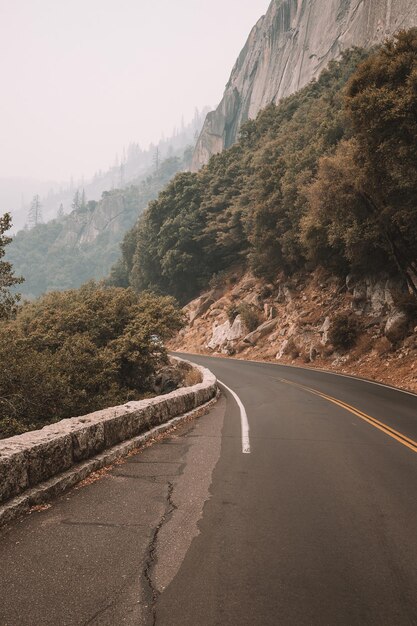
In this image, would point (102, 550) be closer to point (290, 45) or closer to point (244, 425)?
point (244, 425)

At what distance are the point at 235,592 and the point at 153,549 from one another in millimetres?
918

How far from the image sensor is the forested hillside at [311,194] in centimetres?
1503

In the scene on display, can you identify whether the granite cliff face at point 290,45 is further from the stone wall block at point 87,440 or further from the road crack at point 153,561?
the road crack at point 153,561

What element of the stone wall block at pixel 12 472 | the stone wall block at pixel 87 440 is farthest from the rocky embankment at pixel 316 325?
the stone wall block at pixel 12 472

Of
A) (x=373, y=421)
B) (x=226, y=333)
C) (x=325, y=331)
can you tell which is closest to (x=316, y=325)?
(x=325, y=331)

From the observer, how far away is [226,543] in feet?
12.2

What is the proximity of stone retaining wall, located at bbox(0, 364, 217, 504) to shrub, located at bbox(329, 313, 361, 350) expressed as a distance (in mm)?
18324

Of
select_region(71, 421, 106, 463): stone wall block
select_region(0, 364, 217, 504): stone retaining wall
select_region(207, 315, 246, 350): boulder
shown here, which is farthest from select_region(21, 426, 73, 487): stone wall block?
select_region(207, 315, 246, 350): boulder

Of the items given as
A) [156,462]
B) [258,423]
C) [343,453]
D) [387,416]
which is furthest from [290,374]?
[156,462]

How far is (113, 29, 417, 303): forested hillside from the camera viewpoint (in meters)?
Result: 15.0

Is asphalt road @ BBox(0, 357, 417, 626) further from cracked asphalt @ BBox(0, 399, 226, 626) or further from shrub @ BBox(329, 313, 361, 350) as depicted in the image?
shrub @ BBox(329, 313, 361, 350)

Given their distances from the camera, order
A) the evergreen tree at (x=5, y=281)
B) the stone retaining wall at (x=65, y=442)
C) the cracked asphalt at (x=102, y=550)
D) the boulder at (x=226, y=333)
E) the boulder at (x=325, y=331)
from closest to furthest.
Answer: the cracked asphalt at (x=102, y=550), the stone retaining wall at (x=65, y=442), the evergreen tree at (x=5, y=281), the boulder at (x=325, y=331), the boulder at (x=226, y=333)

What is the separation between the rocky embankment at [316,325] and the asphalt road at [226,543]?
13019 mm

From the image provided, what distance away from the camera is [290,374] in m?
22.1
